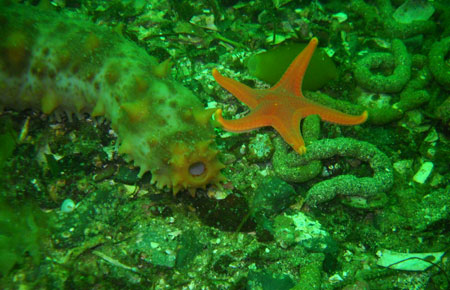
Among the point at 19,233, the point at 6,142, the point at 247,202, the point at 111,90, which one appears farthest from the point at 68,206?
the point at 247,202

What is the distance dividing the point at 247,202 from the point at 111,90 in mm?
1788

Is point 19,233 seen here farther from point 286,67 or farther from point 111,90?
point 286,67

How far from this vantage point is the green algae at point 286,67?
3967 mm

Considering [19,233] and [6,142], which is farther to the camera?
[6,142]

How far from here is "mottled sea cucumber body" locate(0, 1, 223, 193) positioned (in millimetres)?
2648

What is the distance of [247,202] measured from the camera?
3105mm

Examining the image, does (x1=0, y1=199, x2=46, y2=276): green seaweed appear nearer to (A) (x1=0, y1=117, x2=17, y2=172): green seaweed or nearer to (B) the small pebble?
(B) the small pebble

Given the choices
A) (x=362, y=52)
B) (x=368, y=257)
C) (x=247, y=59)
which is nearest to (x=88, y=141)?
(x=247, y=59)

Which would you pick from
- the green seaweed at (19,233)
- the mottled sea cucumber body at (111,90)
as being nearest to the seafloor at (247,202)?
the green seaweed at (19,233)

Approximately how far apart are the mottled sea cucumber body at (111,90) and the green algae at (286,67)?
1417mm

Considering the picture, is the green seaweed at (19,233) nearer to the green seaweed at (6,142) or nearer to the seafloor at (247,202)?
the seafloor at (247,202)

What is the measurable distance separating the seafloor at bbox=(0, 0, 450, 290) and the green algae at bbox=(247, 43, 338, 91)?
0.08 m

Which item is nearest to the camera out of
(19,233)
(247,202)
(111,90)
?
(19,233)

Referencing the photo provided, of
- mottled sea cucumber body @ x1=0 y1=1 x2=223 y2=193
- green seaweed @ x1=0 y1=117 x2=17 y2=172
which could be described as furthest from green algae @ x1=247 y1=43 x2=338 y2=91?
green seaweed @ x1=0 y1=117 x2=17 y2=172
